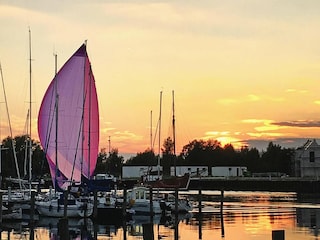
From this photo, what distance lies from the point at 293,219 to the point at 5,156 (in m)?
104

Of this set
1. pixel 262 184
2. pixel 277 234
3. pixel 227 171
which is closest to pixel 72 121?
pixel 277 234

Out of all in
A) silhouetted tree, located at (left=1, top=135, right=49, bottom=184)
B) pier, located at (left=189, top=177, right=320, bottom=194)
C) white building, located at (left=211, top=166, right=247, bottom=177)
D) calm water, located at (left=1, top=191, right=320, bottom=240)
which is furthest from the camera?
white building, located at (left=211, top=166, right=247, bottom=177)

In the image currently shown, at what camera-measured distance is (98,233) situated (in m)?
48.2

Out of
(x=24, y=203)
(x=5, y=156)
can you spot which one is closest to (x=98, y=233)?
(x=24, y=203)

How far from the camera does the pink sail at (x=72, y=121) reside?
2677 inches

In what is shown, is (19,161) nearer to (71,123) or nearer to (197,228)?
(71,123)

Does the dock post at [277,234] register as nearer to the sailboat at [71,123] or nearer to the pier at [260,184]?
the sailboat at [71,123]

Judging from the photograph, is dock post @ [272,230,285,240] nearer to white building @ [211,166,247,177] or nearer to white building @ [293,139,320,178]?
white building @ [293,139,320,178]

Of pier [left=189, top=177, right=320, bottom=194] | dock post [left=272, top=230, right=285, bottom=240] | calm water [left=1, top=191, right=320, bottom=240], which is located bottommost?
calm water [left=1, top=191, right=320, bottom=240]

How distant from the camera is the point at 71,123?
231ft

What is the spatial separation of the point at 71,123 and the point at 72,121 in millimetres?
224

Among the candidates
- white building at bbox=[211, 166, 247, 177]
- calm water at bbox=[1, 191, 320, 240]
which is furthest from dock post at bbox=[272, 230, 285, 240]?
white building at bbox=[211, 166, 247, 177]

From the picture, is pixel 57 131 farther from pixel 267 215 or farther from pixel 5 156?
pixel 5 156

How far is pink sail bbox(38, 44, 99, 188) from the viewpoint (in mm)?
68000
